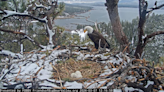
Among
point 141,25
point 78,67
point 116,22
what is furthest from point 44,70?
point 141,25

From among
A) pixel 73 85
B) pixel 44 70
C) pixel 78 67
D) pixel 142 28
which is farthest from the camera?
pixel 142 28

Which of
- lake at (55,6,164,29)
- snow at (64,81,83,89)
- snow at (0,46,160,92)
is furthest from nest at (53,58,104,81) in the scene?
lake at (55,6,164,29)

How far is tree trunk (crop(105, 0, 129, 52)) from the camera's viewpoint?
1.15 metres

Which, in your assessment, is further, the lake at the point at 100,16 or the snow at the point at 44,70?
the lake at the point at 100,16

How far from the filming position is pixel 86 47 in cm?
165

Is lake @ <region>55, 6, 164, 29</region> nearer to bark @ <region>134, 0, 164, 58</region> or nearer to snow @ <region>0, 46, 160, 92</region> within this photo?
bark @ <region>134, 0, 164, 58</region>

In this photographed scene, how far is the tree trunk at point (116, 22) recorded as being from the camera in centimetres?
115

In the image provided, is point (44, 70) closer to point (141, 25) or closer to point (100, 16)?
point (100, 16)

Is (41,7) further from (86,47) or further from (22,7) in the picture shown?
(86,47)

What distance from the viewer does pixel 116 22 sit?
4.07 feet

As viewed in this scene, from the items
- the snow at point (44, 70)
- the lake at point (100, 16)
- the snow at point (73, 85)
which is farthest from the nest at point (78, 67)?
the lake at point (100, 16)

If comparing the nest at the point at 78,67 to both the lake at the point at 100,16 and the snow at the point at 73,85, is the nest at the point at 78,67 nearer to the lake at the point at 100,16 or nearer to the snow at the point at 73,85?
the snow at the point at 73,85

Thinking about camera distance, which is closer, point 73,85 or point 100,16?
point 73,85

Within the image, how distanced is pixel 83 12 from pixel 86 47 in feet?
1.98
